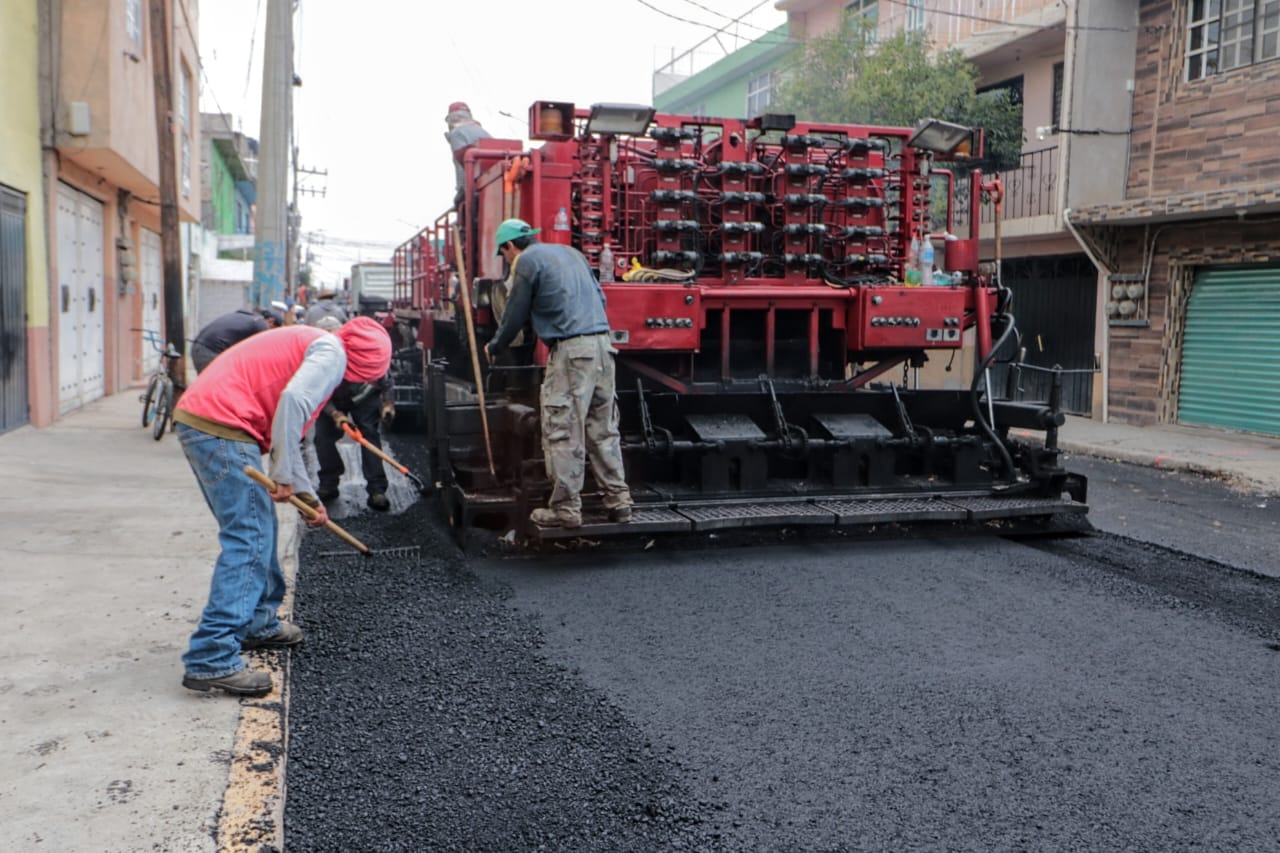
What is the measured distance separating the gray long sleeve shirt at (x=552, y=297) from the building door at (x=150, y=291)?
1531 cm

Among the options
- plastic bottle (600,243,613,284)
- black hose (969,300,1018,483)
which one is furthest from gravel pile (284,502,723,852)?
black hose (969,300,1018,483)

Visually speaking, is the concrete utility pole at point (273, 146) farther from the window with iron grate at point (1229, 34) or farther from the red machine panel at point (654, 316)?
the window with iron grate at point (1229, 34)

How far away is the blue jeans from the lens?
4.16 m

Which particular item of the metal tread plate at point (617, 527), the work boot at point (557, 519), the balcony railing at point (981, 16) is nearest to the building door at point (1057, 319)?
the balcony railing at point (981, 16)

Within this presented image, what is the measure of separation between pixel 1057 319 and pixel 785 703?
15041 millimetres

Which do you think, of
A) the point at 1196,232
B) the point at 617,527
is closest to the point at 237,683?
the point at 617,527

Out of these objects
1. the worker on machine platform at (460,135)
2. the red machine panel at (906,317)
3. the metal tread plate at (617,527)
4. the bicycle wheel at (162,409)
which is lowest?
the metal tread plate at (617,527)

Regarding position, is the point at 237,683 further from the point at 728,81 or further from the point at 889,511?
the point at 728,81

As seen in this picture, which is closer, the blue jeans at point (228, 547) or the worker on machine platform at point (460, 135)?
the blue jeans at point (228, 547)

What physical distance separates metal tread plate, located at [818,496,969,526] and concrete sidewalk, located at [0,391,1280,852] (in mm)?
3166

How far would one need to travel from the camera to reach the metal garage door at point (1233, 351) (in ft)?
44.7

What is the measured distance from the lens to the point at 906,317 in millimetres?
7680

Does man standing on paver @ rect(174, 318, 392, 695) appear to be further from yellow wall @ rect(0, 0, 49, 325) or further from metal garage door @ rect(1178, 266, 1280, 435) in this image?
metal garage door @ rect(1178, 266, 1280, 435)

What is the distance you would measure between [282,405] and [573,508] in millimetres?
2590
